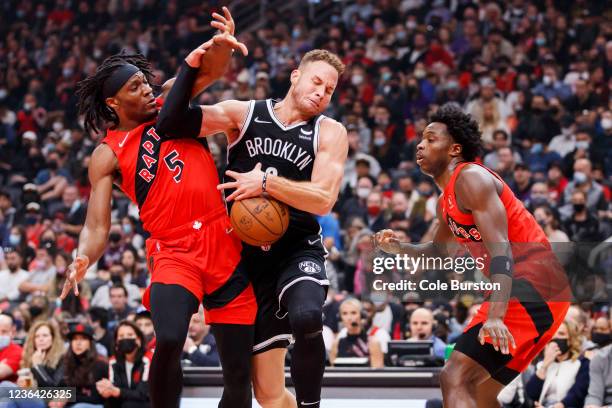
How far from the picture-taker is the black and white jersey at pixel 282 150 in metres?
5.41

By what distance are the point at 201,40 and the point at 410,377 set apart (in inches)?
501

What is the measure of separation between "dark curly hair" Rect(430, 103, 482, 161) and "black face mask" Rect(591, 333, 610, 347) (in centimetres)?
293

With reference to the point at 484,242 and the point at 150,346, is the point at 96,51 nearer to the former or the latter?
the point at 150,346

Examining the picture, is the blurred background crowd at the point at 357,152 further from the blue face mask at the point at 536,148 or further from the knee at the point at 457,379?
the knee at the point at 457,379

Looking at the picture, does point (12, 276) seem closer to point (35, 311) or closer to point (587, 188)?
point (35, 311)

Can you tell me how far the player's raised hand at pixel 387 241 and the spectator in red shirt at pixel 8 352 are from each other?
4437 millimetres


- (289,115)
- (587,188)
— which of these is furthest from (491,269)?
(587,188)

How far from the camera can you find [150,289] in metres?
5.22

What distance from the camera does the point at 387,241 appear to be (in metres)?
5.81

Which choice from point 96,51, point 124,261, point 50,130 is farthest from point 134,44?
point 124,261

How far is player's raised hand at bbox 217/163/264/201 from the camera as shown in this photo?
5.15m

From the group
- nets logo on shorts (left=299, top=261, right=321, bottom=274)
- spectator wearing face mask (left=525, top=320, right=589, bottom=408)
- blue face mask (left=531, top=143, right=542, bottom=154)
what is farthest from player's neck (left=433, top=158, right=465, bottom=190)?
blue face mask (left=531, top=143, right=542, bottom=154)

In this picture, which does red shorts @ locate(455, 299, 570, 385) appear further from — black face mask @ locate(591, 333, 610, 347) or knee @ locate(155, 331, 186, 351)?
black face mask @ locate(591, 333, 610, 347)

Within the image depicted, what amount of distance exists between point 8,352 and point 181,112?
185 inches
